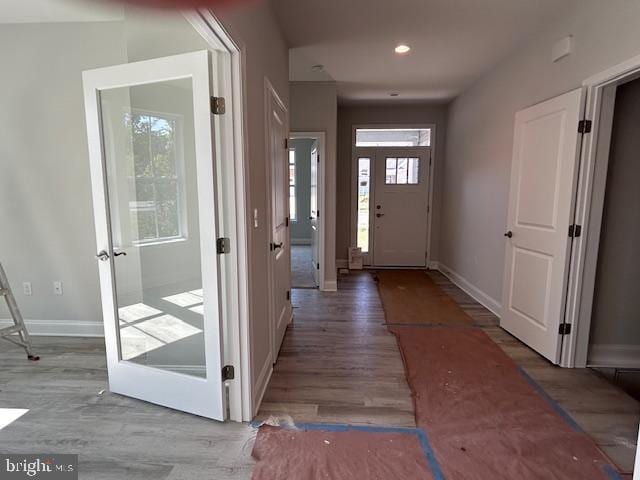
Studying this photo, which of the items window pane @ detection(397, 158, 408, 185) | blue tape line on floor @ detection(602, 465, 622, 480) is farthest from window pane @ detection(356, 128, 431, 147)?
blue tape line on floor @ detection(602, 465, 622, 480)

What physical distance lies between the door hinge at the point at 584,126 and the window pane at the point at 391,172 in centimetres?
333

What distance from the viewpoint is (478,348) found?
272 centimetres

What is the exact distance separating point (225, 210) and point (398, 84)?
344 centimetres

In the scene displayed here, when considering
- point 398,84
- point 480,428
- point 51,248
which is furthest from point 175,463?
point 398,84

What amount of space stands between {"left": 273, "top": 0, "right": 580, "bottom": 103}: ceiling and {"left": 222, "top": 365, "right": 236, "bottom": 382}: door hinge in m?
2.37

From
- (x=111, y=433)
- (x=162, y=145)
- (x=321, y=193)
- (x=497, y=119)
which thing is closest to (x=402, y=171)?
(x=321, y=193)

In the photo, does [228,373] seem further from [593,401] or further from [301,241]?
[301,241]

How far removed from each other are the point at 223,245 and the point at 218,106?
682 mm

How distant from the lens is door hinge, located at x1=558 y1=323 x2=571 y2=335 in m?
2.40

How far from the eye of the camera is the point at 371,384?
2223mm

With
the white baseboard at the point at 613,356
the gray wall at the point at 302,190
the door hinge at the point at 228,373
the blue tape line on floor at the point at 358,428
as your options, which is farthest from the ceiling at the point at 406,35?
the gray wall at the point at 302,190

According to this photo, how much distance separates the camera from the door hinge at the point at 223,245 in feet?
5.54

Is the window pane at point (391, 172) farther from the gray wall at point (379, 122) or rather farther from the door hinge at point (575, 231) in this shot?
the door hinge at point (575, 231)

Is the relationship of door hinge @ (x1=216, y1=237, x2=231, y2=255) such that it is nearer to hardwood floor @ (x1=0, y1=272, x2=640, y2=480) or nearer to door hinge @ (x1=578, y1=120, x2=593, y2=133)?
hardwood floor @ (x1=0, y1=272, x2=640, y2=480)
